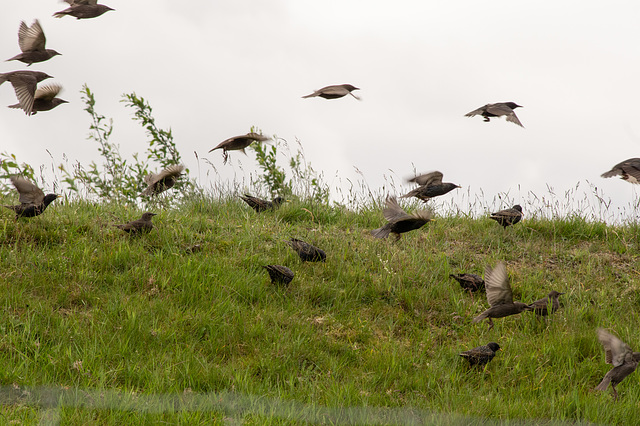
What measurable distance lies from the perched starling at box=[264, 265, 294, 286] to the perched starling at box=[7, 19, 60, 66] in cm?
348

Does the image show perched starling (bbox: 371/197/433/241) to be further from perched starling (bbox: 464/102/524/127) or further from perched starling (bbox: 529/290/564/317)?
perched starling (bbox: 464/102/524/127)

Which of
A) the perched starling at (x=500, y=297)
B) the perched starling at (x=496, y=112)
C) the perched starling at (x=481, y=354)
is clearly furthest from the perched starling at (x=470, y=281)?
the perched starling at (x=496, y=112)

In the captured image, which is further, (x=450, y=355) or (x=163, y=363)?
(x=450, y=355)

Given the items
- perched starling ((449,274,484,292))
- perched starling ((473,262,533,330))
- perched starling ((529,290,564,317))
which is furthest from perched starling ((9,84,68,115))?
perched starling ((529,290,564,317))

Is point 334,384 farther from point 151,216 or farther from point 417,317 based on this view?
point 151,216

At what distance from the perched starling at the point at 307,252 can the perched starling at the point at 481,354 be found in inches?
79.1

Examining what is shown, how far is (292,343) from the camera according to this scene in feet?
16.1

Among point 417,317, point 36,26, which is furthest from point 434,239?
point 36,26

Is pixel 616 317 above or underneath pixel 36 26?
underneath

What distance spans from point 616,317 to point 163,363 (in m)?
4.38

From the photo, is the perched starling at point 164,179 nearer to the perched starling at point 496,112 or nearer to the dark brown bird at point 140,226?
the dark brown bird at point 140,226

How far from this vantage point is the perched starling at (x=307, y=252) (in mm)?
6199

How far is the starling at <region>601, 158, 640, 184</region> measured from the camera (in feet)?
21.4

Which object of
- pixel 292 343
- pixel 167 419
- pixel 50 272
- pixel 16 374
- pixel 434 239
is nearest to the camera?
pixel 167 419
